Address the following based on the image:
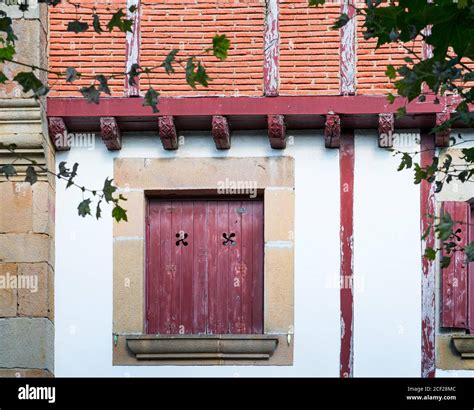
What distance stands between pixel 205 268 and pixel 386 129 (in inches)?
81.9

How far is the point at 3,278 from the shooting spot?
1521 centimetres

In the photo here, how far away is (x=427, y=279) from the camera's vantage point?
15.4m

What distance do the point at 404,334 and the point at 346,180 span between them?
4.90 ft

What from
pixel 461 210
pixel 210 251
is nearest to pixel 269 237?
pixel 210 251

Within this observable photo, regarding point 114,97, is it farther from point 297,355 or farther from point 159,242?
point 297,355

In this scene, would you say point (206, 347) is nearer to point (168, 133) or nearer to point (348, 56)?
point (168, 133)

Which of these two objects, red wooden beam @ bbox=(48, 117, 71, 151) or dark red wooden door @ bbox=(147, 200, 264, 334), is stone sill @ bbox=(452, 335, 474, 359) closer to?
dark red wooden door @ bbox=(147, 200, 264, 334)

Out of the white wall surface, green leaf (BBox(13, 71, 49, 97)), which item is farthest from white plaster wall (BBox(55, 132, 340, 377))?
green leaf (BBox(13, 71, 49, 97))

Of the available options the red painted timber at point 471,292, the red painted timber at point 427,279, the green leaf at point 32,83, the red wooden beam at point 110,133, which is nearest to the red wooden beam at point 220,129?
the red wooden beam at point 110,133

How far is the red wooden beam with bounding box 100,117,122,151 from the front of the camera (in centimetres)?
1539

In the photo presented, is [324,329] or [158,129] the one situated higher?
[158,129]

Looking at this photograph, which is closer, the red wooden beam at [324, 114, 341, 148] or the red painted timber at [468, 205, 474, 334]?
the red wooden beam at [324, 114, 341, 148]

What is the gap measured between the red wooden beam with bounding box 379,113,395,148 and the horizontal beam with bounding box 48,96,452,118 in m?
0.08

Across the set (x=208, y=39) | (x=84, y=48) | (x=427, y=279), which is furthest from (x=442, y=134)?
(x=84, y=48)
